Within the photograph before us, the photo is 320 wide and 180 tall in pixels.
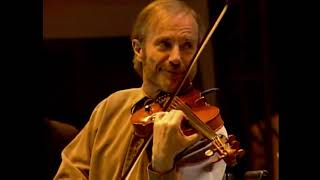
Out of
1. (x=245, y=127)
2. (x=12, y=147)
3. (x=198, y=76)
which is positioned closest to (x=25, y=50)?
(x=12, y=147)

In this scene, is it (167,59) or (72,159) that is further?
(72,159)

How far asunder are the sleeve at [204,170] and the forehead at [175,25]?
0.22 metres

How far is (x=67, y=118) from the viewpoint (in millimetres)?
1778

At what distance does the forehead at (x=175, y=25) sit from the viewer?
1508 millimetres

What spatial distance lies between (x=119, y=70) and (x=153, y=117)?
0.36m

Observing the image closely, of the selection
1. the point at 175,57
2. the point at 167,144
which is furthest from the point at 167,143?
the point at 175,57

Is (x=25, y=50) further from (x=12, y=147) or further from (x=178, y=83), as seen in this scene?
(x=178, y=83)

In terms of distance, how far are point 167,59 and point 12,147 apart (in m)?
0.37

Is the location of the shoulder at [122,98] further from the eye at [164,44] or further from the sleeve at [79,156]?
the eye at [164,44]

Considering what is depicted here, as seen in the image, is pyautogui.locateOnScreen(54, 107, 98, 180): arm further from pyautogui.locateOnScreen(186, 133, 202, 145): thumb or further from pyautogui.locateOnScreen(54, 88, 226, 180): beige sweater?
pyautogui.locateOnScreen(186, 133, 202, 145): thumb

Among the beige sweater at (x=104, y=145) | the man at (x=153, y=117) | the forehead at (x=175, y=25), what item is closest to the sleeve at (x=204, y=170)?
Result: the man at (x=153, y=117)

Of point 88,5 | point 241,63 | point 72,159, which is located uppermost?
point 88,5

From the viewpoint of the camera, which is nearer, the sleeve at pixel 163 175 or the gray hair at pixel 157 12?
the sleeve at pixel 163 175

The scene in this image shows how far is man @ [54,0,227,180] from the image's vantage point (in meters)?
1.38
